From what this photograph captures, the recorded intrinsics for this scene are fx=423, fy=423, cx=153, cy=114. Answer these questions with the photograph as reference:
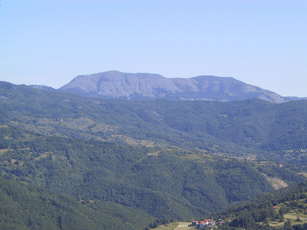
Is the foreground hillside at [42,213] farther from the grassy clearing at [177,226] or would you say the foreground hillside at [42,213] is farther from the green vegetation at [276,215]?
the green vegetation at [276,215]

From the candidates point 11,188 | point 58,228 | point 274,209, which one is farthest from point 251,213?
point 11,188

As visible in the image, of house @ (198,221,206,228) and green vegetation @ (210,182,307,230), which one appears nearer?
green vegetation @ (210,182,307,230)

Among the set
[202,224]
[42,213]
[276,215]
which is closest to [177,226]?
[202,224]

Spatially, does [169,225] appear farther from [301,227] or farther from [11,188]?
[11,188]

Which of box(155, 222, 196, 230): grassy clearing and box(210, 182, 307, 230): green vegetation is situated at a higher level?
box(210, 182, 307, 230): green vegetation

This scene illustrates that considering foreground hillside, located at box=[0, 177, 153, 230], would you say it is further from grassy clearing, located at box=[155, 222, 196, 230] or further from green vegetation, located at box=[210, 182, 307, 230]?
green vegetation, located at box=[210, 182, 307, 230]

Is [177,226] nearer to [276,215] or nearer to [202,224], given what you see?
[202,224]

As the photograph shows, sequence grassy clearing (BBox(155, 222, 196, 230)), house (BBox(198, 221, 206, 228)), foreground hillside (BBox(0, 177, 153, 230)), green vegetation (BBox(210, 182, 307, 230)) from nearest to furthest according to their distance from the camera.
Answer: green vegetation (BBox(210, 182, 307, 230)) → house (BBox(198, 221, 206, 228)) → grassy clearing (BBox(155, 222, 196, 230)) → foreground hillside (BBox(0, 177, 153, 230))

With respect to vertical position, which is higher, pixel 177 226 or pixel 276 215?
pixel 276 215

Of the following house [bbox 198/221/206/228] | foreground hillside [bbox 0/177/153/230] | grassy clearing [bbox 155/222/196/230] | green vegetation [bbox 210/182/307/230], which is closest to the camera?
green vegetation [bbox 210/182/307/230]

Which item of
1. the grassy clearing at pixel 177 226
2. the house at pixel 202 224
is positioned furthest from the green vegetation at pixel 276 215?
the grassy clearing at pixel 177 226

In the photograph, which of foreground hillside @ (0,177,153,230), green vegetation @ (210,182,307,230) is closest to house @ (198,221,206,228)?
green vegetation @ (210,182,307,230)
